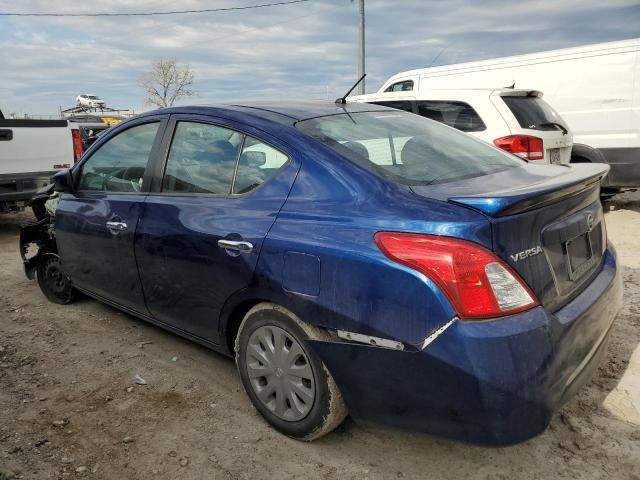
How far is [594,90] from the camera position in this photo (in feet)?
24.5

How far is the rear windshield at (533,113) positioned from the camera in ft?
20.2

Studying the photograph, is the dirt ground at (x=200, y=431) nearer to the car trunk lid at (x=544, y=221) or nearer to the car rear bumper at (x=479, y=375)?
the car rear bumper at (x=479, y=375)

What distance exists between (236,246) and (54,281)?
2.67 metres

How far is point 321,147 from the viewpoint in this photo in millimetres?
2455

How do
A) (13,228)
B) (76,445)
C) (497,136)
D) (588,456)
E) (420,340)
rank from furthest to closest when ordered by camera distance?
(13,228)
(497,136)
(76,445)
(588,456)
(420,340)

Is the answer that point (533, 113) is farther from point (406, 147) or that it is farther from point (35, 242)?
point (35, 242)

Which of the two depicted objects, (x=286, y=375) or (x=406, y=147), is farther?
(x=406, y=147)

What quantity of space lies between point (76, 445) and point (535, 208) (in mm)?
2316

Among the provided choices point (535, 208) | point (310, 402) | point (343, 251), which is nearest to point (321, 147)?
point (343, 251)

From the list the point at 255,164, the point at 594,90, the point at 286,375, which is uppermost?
the point at 594,90

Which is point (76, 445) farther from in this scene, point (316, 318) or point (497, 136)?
point (497, 136)

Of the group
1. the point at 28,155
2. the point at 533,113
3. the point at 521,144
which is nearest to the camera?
the point at 521,144

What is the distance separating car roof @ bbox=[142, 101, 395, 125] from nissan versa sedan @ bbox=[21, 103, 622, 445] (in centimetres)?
2

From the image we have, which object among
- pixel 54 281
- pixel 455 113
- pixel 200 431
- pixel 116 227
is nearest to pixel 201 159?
pixel 116 227
